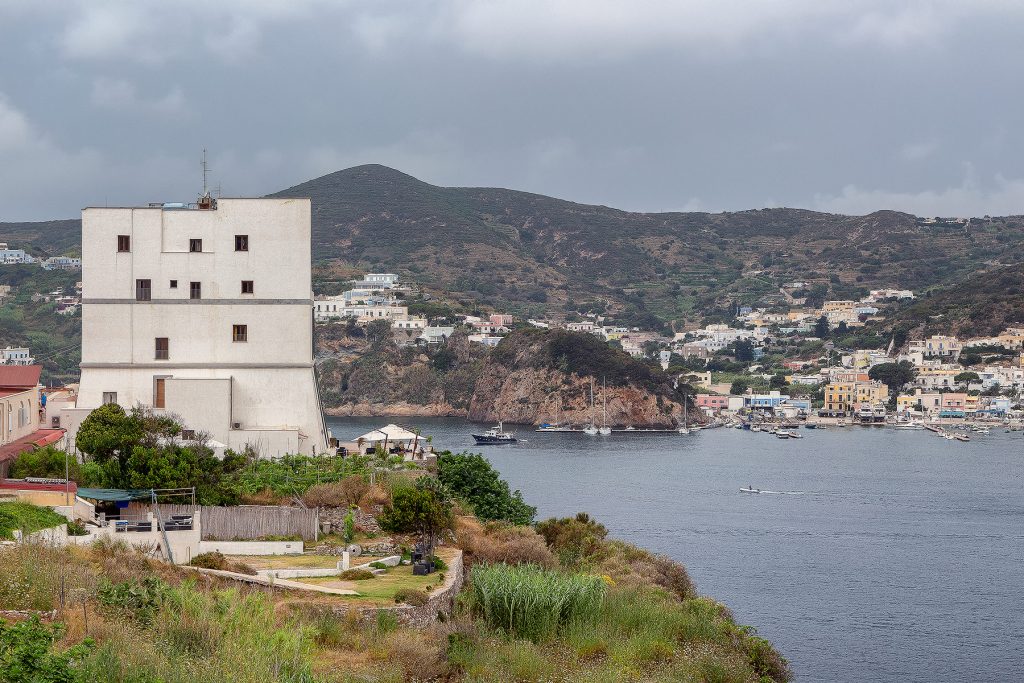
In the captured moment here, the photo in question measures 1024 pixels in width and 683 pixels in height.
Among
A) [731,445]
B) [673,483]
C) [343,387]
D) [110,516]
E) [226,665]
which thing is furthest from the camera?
[343,387]

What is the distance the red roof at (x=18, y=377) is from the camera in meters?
34.3

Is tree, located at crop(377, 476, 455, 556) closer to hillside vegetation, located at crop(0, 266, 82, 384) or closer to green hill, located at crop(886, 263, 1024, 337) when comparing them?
hillside vegetation, located at crop(0, 266, 82, 384)

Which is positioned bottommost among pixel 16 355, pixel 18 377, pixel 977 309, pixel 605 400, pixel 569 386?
pixel 605 400

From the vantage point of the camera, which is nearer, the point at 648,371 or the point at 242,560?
the point at 242,560

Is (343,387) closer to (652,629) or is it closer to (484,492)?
(484,492)

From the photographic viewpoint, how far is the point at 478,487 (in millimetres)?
36000

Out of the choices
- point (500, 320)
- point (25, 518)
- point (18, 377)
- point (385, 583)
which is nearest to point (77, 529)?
point (25, 518)

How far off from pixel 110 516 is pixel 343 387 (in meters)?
136

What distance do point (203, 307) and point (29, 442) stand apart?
6.57m

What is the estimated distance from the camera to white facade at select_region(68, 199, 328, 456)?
3578 cm

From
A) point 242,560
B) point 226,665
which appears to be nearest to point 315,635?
point 226,665

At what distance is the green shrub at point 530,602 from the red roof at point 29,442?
1121 cm

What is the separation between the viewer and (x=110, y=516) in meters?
25.6

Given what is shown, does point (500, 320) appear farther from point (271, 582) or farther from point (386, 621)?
point (386, 621)
